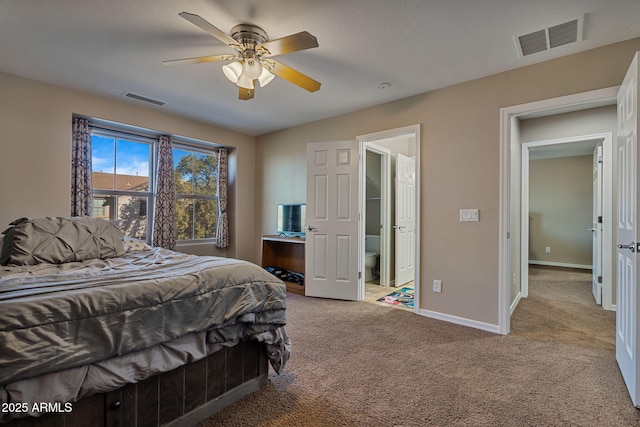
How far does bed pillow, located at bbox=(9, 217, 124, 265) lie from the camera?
86.4 inches

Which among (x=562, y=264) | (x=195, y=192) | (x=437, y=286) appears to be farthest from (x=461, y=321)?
(x=562, y=264)

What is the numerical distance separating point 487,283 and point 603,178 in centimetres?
221

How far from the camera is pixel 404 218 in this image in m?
4.71

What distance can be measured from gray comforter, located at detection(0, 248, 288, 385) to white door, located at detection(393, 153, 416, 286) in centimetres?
306

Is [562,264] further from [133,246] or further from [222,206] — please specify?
[133,246]

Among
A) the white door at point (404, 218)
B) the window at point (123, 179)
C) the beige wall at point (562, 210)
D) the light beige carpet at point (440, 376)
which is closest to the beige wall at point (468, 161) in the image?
the light beige carpet at point (440, 376)

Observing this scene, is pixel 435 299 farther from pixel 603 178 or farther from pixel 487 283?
pixel 603 178

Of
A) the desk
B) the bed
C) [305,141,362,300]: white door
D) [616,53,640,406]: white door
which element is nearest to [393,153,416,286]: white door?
[305,141,362,300]: white door

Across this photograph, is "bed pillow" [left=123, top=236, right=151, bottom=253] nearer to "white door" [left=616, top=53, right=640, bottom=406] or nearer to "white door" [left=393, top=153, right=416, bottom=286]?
"white door" [left=393, top=153, right=416, bottom=286]

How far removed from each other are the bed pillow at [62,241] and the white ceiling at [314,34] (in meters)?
1.44

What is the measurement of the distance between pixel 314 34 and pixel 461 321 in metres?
2.96

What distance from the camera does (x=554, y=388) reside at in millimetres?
1924

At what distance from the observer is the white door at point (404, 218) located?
4.58m

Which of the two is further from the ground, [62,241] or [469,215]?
[469,215]
